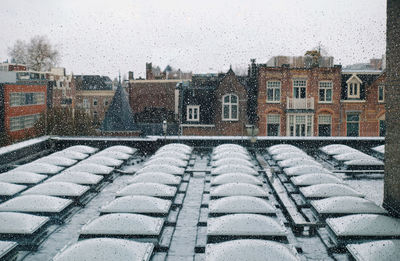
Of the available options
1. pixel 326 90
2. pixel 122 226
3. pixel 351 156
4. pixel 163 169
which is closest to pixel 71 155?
pixel 163 169

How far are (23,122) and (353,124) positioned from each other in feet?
113

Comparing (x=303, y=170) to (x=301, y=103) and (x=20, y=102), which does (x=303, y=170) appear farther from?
(x=20, y=102)

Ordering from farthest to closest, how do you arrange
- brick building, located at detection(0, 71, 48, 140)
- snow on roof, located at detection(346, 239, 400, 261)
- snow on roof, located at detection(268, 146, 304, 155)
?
brick building, located at detection(0, 71, 48, 140), snow on roof, located at detection(268, 146, 304, 155), snow on roof, located at detection(346, 239, 400, 261)

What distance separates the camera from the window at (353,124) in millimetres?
39188

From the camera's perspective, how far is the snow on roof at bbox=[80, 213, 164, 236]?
821cm

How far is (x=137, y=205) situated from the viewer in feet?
32.2

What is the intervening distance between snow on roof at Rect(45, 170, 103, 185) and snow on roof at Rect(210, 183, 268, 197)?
3860 mm

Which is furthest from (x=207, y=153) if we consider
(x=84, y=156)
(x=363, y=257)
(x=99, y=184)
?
(x=363, y=257)

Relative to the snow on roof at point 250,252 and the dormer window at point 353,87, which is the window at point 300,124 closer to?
the dormer window at point 353,87

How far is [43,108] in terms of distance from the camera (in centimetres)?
5356

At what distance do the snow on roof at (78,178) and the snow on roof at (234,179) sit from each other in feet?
11.8

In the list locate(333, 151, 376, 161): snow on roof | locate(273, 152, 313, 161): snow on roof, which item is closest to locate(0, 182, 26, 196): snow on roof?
locate(273, 152, 313, 161): snow on roof

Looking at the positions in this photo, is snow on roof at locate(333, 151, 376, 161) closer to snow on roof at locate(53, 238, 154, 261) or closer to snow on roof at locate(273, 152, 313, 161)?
snow on roof at locate(273, 152, 313, 161)

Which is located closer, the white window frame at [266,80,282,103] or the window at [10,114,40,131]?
the white window frame at [266,80,282,103]
